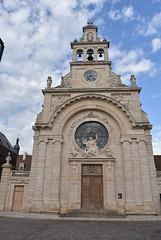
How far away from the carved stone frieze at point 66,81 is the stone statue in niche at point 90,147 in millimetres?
6840

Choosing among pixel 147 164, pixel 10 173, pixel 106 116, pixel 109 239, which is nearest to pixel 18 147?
pixel 10 173

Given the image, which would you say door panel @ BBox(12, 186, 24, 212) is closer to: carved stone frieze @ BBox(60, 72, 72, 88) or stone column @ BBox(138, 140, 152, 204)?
stone column @ BBox(138, 140, 152, 204)

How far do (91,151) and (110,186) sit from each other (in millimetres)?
3623

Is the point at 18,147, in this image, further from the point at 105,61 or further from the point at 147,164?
the point at 147,164

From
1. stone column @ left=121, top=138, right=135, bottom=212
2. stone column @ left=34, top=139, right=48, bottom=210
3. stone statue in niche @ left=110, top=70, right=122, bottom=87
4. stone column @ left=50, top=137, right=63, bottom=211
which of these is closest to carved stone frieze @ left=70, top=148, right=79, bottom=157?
stone column @ left=50, top=137, right=63, bottom=211

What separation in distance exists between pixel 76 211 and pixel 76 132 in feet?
24.4

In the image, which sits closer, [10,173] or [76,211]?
[76,211]

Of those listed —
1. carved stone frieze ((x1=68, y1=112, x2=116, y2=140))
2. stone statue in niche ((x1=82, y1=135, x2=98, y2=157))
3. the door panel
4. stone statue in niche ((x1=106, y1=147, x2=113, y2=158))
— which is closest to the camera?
the door panel

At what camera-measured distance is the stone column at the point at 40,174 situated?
637 inches

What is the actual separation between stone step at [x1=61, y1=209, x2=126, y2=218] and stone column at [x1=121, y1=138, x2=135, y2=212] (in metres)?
1.37

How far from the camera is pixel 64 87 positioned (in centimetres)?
2114

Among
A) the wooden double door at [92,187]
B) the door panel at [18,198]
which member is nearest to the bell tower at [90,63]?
the wooden double door at [92,187]

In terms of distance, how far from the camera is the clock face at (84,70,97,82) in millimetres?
21328

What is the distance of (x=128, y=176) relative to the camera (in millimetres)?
16531
